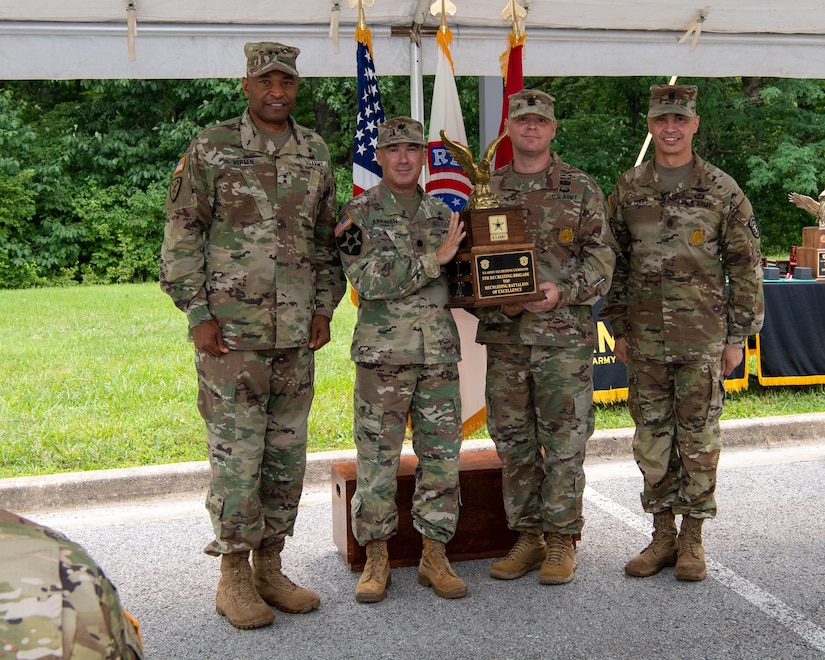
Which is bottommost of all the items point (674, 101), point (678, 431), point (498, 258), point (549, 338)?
point (678, 431)

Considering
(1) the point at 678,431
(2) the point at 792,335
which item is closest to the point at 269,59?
(1) the point at 678,431

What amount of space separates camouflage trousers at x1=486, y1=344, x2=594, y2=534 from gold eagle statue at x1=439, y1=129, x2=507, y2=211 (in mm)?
605

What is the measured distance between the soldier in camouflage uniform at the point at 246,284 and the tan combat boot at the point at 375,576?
0.70 ft

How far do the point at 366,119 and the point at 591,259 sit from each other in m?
1.42

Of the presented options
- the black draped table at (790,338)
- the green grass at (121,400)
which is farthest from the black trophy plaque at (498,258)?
the black draped table at (790,338)

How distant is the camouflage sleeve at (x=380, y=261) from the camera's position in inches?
135

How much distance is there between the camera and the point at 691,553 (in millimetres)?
3727

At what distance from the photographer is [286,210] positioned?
3.38 meters

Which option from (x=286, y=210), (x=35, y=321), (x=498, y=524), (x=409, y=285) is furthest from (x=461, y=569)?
(x=35, y=321)

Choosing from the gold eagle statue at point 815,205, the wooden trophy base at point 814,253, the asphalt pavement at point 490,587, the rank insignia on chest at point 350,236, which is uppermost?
the gold eagle statue at point 815,205

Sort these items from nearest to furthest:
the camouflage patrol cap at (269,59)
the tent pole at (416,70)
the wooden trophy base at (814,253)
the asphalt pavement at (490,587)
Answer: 1. the asphalt pavement at (490,587)
2. the camouflage patrol cap at (269,59)
3. the tent pole at (416,70)
4. the wooden trophy base at (814,253)

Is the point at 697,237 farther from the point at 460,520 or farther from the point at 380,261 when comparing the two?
the point at 460,520

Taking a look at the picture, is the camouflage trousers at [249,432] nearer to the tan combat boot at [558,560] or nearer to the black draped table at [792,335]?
the tan combat boot at [558,560]

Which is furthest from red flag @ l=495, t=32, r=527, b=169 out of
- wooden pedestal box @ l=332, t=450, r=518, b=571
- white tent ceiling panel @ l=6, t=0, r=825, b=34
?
wooden pedestal box @ l=332, t=450, r=518, b=571
